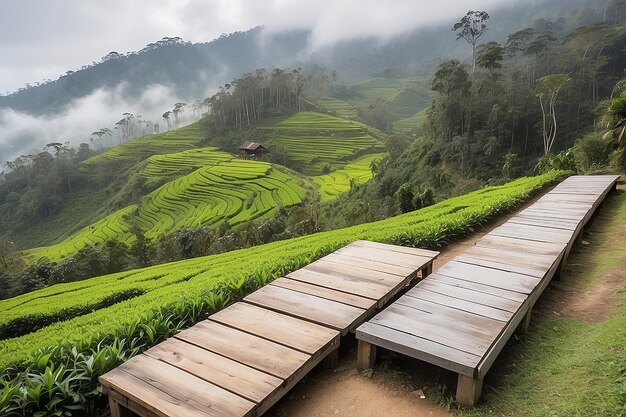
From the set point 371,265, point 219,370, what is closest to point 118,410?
point 219,370

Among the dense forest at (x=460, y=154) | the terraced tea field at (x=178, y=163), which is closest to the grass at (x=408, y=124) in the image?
the dense forest at (x=460, y=154)

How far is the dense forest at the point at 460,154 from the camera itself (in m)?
21.9

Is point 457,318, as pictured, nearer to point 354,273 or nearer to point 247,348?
point 354,273

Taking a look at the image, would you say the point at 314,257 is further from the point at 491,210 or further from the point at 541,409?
the point at 491,210

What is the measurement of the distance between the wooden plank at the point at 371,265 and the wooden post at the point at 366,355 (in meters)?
1.12

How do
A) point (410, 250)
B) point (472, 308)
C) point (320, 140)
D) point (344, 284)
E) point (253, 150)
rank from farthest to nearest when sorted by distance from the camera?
point (320, 140), point (253, 150), point (410, 250), point (344, 284), point (472, 308)

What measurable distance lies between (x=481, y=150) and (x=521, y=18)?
120 metres

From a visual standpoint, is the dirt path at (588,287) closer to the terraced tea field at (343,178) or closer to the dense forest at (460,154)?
the dense forest at (460,154)

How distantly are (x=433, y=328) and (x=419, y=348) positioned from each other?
30 centimetres

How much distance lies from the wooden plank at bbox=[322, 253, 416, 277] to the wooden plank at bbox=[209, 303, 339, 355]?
1263mm

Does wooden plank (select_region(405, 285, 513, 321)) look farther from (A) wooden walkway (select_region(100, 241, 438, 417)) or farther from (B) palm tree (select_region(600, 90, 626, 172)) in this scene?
(B) palm tree (select_region(600, 90, 626, 172))

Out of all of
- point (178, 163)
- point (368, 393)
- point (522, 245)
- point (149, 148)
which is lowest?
point (178, 163)

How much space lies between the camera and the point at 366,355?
10.1ft

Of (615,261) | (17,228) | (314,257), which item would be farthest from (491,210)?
(17,228)
